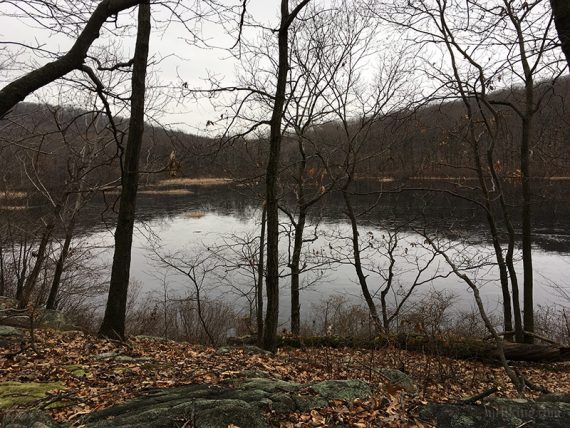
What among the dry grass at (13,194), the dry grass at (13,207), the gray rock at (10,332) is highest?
the dry grass at (13,194)

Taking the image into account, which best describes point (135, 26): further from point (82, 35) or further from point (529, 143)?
point (529, 143)

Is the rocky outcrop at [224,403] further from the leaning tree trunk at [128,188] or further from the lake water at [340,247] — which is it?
the lake water at [340,247]

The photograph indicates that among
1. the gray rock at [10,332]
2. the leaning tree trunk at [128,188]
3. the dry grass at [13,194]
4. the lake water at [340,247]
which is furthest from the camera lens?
the lake water at [340,247]

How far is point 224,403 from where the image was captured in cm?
302

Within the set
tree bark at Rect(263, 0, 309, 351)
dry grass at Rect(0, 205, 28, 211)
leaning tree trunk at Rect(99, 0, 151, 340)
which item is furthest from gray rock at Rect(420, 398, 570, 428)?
dry grass at Rect(0, 205, 28, 211)

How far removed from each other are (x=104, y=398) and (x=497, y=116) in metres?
9.41

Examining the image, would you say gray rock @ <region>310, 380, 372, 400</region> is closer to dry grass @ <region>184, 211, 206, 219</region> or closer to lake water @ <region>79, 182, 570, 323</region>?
lake water @ <region>79, 182, 570, 323</region>

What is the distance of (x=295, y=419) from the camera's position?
9.78 feet

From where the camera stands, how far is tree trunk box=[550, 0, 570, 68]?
3.12 meters

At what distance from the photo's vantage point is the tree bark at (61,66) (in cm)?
353

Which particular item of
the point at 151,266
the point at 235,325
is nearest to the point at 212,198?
the point at 151,266

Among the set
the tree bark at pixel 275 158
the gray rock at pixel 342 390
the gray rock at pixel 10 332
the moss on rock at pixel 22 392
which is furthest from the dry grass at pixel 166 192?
the gray rock at pixel 342 390

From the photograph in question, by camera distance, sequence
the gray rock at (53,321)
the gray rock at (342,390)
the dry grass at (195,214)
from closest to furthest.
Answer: the gray rock at (342,390) → the gray rock at (53,321) → the dry grass at (195,214)

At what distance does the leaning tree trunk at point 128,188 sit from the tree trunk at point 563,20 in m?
5.52
